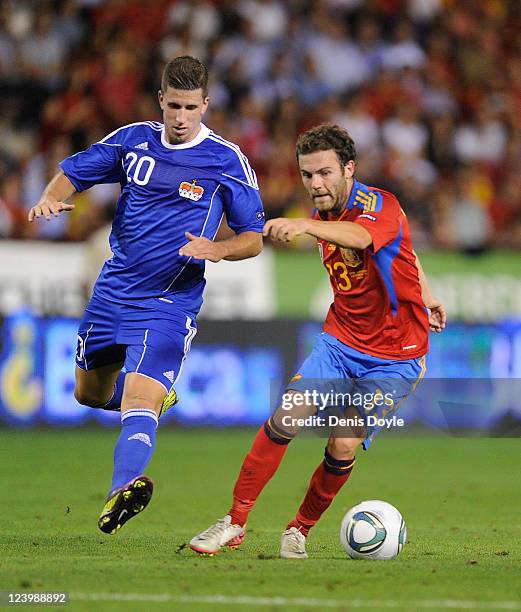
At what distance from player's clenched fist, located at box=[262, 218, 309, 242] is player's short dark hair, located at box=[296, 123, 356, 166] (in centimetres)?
75

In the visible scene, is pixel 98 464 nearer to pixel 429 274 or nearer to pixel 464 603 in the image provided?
pixel 429 274

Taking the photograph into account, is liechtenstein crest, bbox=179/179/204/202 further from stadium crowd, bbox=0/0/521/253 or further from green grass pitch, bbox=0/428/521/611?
stadium crowd, bbox=0/0/521/253

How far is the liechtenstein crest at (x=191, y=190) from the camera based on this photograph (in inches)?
264

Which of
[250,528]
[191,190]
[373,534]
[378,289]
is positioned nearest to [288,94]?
[250,528]

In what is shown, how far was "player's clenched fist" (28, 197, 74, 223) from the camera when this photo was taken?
6.39m

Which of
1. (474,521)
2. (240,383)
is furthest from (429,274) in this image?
(474,521)

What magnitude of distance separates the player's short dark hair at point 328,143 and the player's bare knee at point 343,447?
1.44m

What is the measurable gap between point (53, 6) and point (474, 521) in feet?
33.2

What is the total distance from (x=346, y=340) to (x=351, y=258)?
0.45 m

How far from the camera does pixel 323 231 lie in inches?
227

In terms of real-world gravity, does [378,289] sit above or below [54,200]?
below

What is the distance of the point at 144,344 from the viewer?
661cm

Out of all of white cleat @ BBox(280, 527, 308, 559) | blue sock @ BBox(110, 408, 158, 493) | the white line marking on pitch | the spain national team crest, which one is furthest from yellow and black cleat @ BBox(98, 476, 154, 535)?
the spain national team crest

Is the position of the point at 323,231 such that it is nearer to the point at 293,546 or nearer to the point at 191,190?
the point at 191,190
